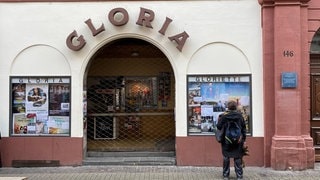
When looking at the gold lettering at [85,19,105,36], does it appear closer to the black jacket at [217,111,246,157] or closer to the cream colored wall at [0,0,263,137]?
the cream colored wall at [0,0,263,137]

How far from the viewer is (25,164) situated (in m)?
11.5

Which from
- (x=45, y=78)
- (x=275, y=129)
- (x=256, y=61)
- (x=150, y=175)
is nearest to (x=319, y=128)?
(x=275, y=129)

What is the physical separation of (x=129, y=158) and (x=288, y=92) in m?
4.15

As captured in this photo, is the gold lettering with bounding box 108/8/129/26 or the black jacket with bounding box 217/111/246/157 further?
the gold lettering with bounding box 108/8/129/26

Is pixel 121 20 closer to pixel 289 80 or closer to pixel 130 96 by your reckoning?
pixel 130 96

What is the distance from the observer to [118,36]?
11523mm

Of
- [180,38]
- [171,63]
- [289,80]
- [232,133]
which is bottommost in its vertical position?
[232,133]

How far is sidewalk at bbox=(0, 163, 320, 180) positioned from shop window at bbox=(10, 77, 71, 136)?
3.11 feet

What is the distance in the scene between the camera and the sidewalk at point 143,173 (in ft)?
33.4

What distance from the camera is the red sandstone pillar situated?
35.5ft

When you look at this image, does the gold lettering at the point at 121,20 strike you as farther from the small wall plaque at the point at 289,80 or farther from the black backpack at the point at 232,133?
the small wall plaque at the point at 289,80

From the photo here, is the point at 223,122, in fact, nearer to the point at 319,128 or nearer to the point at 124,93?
the point at 319,128

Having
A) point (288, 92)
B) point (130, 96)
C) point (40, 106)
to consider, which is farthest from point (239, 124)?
point (130, 96)

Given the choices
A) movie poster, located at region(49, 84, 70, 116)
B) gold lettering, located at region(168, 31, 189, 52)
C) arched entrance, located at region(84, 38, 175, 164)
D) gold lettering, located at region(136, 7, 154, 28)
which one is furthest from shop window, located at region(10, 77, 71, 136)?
gold lettering, located at region(168, 31, 189, 52)
